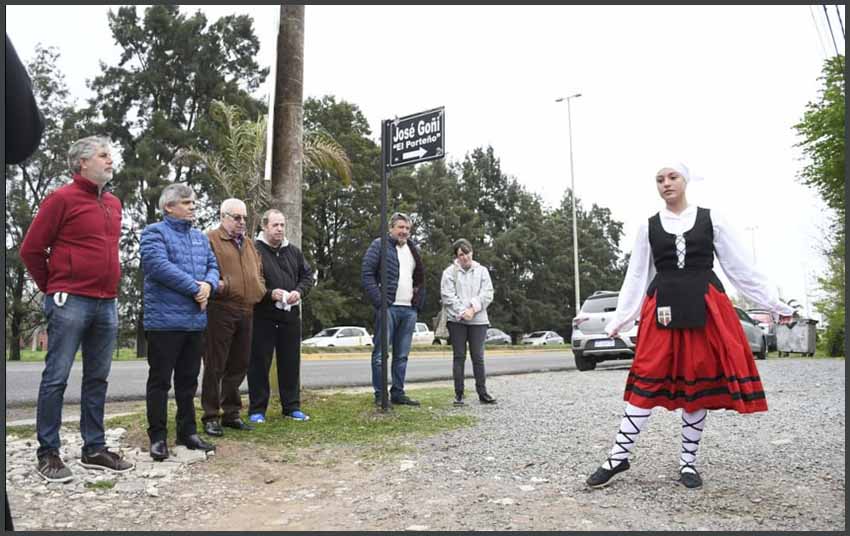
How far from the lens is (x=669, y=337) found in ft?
13.9

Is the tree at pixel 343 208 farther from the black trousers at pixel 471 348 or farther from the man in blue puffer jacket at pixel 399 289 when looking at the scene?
the man in blue puffer jacket at pixel 399 289

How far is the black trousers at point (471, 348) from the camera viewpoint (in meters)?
8.12

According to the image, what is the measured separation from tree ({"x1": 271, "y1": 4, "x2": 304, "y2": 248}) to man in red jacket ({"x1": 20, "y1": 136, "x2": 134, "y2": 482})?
2.78m

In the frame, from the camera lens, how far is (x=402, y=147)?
688cm

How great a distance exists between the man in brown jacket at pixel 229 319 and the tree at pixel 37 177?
1203 inches

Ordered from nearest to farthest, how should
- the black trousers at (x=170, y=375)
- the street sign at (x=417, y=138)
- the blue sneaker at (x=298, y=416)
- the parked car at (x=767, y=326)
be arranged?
1. the black trousers at (x=170, y=375)
2. the blue sneaker at (x=298, y=416)
3. the street sign at (x=417, y=138)
4. the parked car at (x=767, y=326)

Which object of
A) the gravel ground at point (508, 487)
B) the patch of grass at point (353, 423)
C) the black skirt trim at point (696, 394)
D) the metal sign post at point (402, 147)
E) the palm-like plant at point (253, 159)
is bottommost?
the gravel ground at point (508, 487)

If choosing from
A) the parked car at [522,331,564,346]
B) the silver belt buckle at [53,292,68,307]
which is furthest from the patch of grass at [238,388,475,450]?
the parked car at [522,331,564,346]

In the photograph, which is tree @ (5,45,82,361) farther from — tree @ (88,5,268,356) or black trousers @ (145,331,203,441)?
black trousers @ (145,331,203,441)

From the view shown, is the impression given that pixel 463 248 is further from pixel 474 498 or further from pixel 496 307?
pixel 496 307

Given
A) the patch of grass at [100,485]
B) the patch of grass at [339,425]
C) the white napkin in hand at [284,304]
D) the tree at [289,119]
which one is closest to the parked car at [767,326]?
the patch of grass at [339,425]

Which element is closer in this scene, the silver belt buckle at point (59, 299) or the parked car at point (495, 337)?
the silver belt buckle at point (59, 299)

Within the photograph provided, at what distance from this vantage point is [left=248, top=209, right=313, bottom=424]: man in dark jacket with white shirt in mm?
6359

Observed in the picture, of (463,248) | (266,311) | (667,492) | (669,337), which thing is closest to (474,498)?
(667,492)
